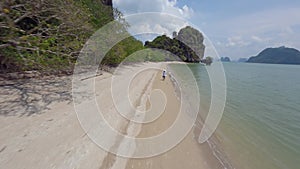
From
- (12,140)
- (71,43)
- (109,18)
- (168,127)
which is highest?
(109,18)

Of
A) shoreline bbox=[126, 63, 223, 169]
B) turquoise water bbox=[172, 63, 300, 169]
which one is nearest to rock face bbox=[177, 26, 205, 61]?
turquoise water bbox=[172, 63, 300, 169]

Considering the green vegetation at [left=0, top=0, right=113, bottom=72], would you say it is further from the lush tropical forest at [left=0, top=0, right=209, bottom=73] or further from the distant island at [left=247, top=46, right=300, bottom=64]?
the distant island at [left=247, top=46, right=300, bottom=64]

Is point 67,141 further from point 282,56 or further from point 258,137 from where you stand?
point 282,56

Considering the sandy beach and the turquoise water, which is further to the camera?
the turquoise water

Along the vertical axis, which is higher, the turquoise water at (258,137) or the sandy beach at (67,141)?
the sandy beach at (67,141)

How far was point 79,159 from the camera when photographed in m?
4.16

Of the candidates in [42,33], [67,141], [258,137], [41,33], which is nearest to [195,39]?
[258,137]

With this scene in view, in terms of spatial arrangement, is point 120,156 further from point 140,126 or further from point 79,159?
point 140,126

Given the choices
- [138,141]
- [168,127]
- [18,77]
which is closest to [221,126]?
[168,127]

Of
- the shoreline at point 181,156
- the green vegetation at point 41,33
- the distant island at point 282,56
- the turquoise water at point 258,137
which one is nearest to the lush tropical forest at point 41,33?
the green vegetation at point 41,33

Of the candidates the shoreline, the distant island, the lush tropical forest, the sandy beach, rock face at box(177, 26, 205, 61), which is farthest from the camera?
the distant island

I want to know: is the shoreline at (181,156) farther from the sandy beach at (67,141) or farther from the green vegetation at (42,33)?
the green vegetation at (42,33)

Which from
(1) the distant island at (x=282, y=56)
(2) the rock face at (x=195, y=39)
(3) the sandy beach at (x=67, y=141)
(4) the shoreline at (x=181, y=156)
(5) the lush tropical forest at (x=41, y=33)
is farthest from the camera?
(1) the distant island at (x=282, y=56)

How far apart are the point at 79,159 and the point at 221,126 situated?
734 centimetres
